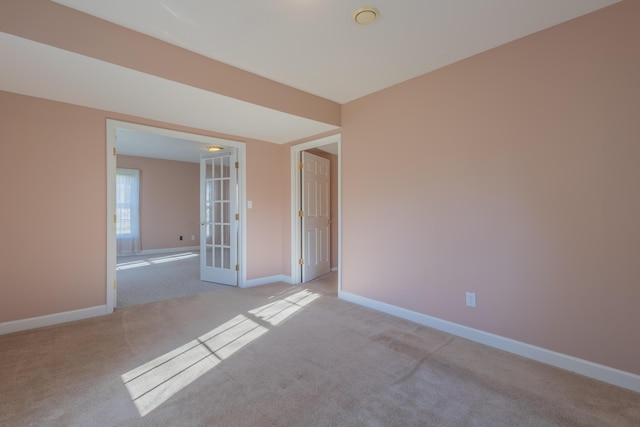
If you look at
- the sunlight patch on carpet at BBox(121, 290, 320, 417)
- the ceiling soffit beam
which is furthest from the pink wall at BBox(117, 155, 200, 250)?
the ceiling soffit beam

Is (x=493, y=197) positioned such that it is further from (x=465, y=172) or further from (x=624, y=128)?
(x=624, y=128)

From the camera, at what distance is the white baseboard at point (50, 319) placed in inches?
107

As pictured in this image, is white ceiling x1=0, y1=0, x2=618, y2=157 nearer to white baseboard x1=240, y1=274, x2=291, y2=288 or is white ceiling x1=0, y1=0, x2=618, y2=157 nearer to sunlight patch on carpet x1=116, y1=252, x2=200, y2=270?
white baseboard x1=240, y1=274, x2=291, y2=288

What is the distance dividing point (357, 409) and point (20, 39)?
3153 mm

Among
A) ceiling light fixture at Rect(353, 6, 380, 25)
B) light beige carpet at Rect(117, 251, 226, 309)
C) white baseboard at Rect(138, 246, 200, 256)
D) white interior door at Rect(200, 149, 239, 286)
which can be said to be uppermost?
ceiling light fixture at Rect(353, 6, 380, 25)

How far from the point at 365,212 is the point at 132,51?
273 cm

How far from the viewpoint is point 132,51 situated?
222cm

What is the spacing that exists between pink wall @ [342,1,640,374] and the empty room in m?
0.01

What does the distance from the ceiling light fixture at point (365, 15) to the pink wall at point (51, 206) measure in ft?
8.93

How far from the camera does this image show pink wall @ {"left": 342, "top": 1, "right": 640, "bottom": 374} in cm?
195

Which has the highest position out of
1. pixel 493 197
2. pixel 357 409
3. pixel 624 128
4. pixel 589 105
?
pixel 589 105

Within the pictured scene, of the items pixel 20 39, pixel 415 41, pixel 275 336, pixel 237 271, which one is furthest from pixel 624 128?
pixel 237 271

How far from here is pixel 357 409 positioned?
1695mm

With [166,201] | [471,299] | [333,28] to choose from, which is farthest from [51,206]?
[166,201]
